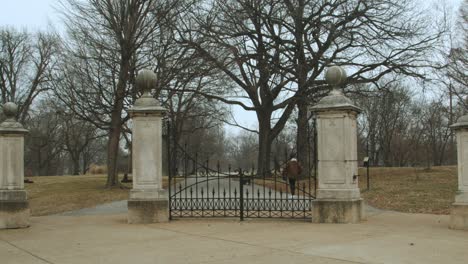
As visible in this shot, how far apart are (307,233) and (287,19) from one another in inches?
797

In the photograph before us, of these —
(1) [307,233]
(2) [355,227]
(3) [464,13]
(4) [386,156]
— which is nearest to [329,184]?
(2) [355,227]

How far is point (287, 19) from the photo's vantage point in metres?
28.4

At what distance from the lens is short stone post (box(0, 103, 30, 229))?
12.1 metres

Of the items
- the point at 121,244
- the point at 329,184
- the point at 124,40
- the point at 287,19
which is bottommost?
the point at 121,244

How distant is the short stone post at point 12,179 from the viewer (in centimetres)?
1205

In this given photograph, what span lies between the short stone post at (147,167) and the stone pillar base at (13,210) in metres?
2.49

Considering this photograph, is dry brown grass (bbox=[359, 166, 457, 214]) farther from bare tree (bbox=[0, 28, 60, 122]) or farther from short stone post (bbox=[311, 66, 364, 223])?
bare tree (bbox=[0, 28, 60, 122])

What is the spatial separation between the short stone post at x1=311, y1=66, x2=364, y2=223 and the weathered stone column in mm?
2021

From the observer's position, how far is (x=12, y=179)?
12.4 meters

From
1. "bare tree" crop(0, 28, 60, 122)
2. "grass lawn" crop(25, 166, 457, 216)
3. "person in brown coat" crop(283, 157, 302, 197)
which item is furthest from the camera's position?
"bare tree" crop(0, 28, 60, 122)

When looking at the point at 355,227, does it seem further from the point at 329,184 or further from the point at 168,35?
the point at 168,35

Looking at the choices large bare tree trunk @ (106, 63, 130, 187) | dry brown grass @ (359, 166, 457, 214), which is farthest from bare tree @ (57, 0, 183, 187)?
dry brown grass @ (359, 166, 457, 214)

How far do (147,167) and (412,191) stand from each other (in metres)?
11.8

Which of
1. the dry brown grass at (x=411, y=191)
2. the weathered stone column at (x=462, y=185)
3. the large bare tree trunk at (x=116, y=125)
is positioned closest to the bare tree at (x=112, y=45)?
the large bare tree trunk at (x=116, y=125)
